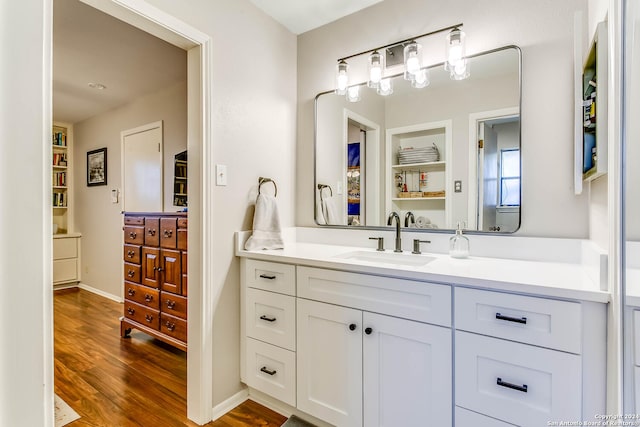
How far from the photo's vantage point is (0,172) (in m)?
0.28

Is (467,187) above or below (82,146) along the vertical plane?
below

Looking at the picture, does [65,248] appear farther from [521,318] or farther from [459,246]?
[521,318]

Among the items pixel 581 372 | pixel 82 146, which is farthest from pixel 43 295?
pixel 82 146

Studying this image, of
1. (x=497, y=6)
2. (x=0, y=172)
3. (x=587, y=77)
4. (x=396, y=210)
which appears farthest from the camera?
(x=396, y=210)

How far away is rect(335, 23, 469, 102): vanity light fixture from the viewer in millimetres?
1734

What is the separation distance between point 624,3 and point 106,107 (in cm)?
466

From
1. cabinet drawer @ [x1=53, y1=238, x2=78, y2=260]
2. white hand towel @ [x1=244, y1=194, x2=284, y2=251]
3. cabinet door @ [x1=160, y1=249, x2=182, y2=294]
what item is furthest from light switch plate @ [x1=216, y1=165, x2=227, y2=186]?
cabinet drawer @ [x1=53, y1=238, x2=78, y2=260]

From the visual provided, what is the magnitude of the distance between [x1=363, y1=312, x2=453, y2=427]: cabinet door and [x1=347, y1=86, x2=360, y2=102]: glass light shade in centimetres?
138

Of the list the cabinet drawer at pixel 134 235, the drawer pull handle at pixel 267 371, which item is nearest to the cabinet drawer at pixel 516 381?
the drawer pull handle at pixel 267 371

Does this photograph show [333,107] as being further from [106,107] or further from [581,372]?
[106,107]

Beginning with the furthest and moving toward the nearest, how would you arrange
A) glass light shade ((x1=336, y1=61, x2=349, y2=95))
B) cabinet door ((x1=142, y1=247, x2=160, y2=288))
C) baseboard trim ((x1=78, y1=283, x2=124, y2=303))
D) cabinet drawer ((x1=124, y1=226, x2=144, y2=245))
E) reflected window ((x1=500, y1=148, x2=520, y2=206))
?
1. baseboard trim ((x1=78, y1=283, x2=124, y2=303))
2. cabinet drawer ((x1=124, y1=226, x2=144, y2=245))
3. cabinet door ((x1=142, y1=247, x2=160, y2=288))
4. glass light shade ((x1=336, y1=61, x2=349, y2=95))
5. reflected window ((x1=500, y1=148, x2=520, y2=206))

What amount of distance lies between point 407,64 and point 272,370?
184 centimetres

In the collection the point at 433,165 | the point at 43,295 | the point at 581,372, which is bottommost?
the point at 581,372

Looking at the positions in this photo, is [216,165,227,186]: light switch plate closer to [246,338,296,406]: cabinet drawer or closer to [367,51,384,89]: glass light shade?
[246,338,296,406]: cabinet drawer
